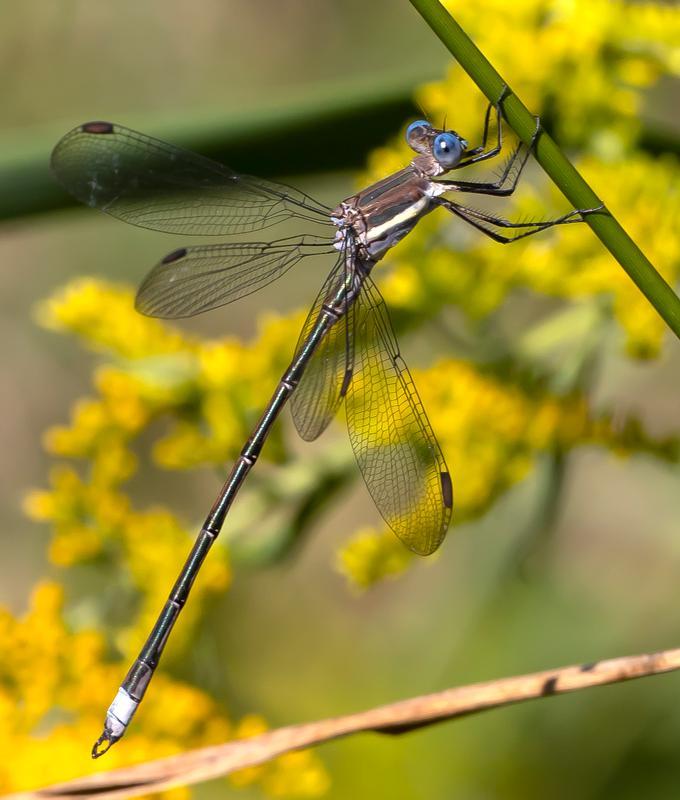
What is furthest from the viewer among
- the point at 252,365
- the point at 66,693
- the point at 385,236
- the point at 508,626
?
the point at 508,626

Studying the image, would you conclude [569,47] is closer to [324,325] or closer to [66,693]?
[324,325]

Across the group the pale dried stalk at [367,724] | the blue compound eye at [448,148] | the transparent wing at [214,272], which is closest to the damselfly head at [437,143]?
the blue compound eye at [448,148]

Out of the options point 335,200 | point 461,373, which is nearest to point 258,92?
point 335,200

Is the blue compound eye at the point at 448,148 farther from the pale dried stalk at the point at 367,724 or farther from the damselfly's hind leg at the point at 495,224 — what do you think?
the pale dried stalk at the point at 367,724

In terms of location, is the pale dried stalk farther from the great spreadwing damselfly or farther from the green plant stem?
the green plant stem

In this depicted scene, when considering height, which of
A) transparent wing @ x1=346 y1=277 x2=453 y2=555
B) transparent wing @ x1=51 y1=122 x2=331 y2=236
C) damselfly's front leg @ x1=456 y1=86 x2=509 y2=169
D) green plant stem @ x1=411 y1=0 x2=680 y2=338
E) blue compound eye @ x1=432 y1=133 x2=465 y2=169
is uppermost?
transparent wing @ x1=51 y1=122 x2=331 y2=236

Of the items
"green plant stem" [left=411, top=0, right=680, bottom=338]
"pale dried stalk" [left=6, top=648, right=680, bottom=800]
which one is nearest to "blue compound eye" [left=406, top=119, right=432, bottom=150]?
"green plant stem" [left=411, top=0, right=680, bottom=338]
